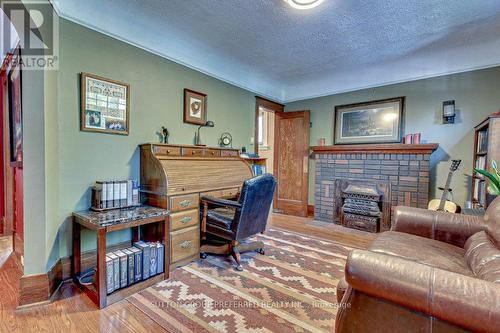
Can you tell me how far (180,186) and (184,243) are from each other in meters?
0.57

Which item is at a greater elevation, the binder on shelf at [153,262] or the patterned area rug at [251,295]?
the binder on shelf at [153,262]

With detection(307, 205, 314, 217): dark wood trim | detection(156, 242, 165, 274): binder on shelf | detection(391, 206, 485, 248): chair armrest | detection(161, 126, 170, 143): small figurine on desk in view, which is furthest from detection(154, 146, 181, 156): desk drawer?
detection(307, 205, 314, 217): dark wood trim

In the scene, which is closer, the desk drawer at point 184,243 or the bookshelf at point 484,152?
the desk drawer at point 184,243

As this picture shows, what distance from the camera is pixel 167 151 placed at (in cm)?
250

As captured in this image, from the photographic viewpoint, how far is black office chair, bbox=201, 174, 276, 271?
219 cm

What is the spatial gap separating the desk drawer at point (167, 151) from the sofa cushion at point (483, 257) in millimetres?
2500

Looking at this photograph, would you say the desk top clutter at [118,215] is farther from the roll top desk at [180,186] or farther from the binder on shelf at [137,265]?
the binder on shelf at [137,265]

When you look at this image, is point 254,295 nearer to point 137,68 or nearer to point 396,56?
point 137,68

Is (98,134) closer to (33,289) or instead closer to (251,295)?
(33,289)

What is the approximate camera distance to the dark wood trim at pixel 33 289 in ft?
5.39

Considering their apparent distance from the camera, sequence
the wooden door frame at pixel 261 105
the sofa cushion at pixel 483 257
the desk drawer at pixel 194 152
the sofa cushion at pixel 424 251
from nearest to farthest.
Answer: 1. the sofa cushion at pixel 483 257
2. the sofa cushion at pixel 424 251
3. the desk drawer at pixel 194 152
4. the wooden door frame at pixel 261 105

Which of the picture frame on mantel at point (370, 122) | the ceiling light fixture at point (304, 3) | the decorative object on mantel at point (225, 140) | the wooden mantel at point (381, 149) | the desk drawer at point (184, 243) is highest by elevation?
the ceiling light fixture at point (304, 3)

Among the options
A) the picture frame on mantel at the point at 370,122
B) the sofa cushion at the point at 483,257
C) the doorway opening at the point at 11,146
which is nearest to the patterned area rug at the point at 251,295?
the sofa cushion at the point at 483,257

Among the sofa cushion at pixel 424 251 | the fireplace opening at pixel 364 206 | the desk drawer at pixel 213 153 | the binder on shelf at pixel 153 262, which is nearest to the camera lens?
the sofa cushion at pixel 424 251
